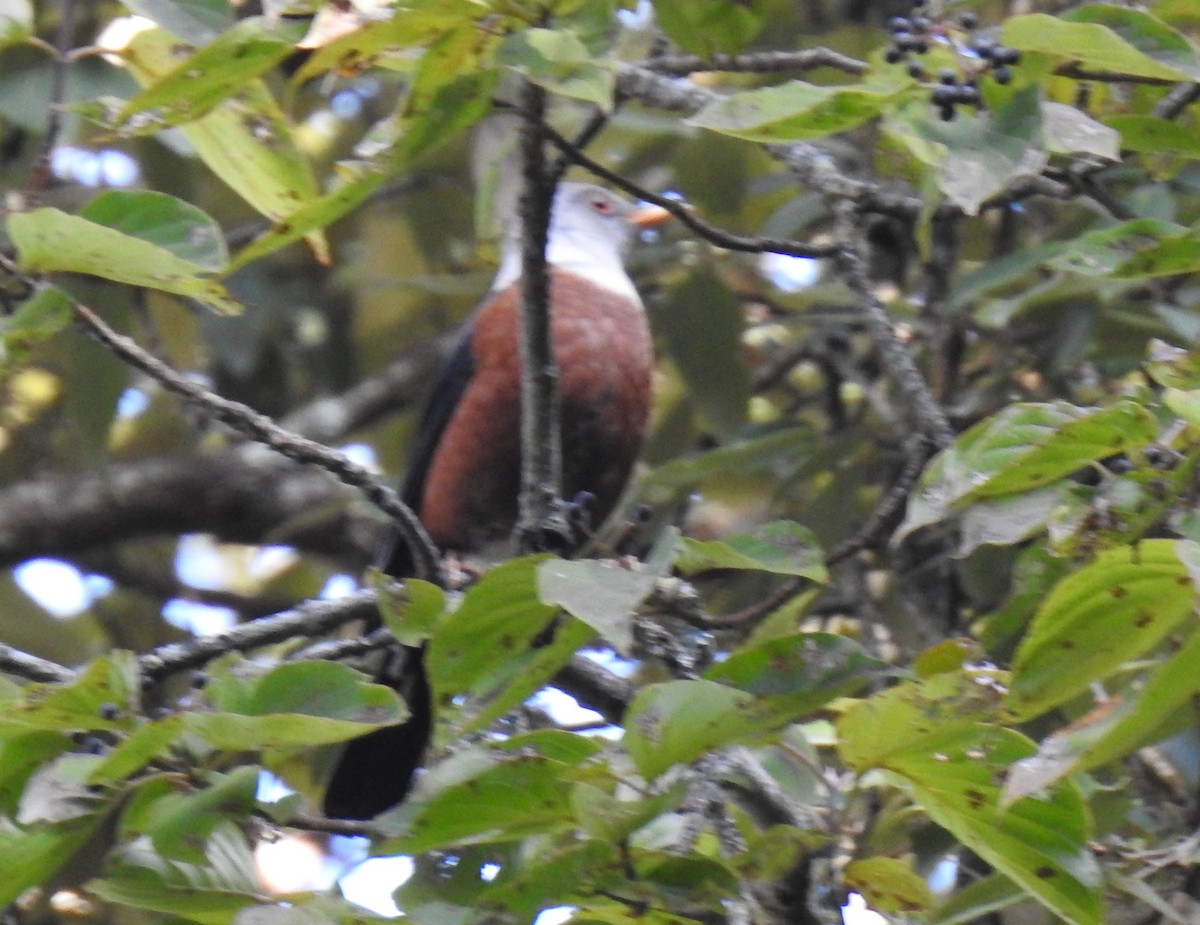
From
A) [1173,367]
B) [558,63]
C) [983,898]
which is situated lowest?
[983,898]

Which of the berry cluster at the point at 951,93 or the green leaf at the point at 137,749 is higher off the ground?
the berry cluster at the point at 951,93

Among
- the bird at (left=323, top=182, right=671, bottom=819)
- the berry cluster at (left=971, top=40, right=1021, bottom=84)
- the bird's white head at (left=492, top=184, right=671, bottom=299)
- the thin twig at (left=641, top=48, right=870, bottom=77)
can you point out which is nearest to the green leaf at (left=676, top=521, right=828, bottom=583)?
the berry cluster at (left=971, top=40, right=1021, bottom=84)

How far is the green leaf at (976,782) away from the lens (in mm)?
1938

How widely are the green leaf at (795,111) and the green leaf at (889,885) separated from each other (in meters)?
1.02

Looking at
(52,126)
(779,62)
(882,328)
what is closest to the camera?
(52,126)

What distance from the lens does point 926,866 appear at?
10.0 ft

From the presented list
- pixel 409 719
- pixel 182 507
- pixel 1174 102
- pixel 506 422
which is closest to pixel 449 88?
pixel 1174 102

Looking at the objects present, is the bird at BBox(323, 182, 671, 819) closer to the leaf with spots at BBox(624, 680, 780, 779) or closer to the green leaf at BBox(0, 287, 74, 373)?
the green leaf at BBox(0, 287, 74, 373)

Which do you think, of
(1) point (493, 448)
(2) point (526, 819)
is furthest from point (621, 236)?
(2) point (526, 819)

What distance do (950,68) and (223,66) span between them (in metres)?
0.99

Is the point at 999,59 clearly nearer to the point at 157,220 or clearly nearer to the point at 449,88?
the point at 449,88

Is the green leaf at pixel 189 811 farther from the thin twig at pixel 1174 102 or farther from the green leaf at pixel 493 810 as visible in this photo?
the thin twig at pixel 1174 102

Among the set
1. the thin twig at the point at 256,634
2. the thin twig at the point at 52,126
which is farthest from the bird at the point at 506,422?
the thin twig at the point at 256,634

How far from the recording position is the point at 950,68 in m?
2.28
